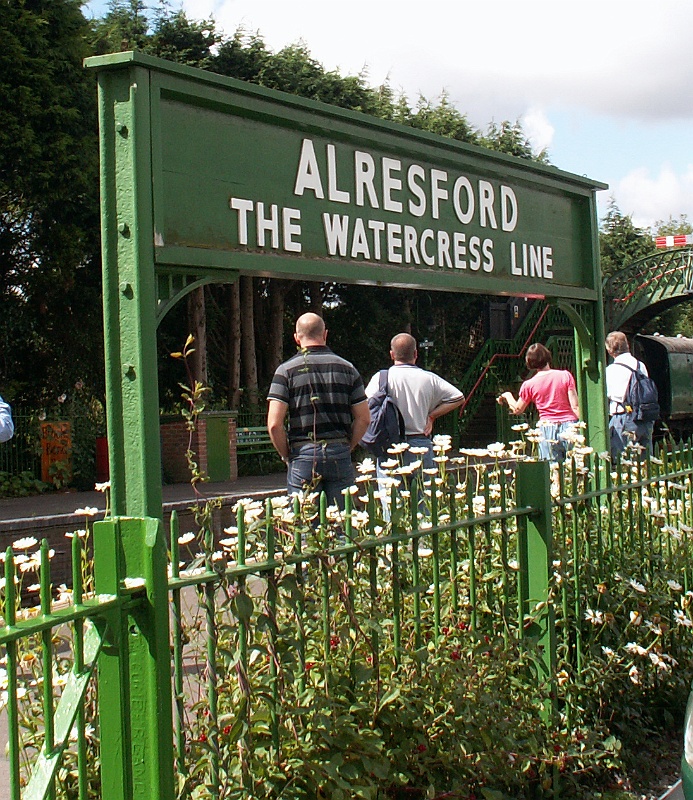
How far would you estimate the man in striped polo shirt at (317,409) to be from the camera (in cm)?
593

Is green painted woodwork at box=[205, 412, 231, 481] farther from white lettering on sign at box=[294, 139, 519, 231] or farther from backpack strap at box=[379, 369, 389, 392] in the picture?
white lettering on sign at box=[294, 139, 519, 231]

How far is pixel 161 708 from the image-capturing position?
7.98ft

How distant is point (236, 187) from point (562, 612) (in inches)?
84.0

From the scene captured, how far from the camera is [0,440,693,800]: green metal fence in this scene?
92.8 inches

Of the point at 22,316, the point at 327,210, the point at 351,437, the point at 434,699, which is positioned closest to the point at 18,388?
the point at 22,316

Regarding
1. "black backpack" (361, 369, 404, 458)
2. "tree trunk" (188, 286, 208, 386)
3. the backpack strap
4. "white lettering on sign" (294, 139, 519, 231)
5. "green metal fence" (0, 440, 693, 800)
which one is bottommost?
"green metal fence" (0, 440, 693, 800)

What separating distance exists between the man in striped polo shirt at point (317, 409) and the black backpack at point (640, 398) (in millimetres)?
5081

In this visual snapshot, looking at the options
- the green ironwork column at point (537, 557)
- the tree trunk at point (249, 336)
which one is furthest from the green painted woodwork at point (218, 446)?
the green ironwork column at point (537, 557)

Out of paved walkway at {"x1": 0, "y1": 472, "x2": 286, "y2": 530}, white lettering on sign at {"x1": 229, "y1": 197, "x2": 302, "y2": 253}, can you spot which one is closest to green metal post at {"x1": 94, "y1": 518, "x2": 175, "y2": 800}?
white lettering on sign at {"x1": 229, "y1": 197, "x2": 302, "y2": 253}

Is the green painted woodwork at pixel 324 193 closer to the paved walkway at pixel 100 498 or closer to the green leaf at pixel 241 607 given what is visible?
the green leaf at pixel 241 607

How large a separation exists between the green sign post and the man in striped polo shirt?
1.13 metres

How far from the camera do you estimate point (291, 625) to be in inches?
118

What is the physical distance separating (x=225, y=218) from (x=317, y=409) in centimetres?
223

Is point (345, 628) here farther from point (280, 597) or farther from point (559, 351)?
point (559, 351)
